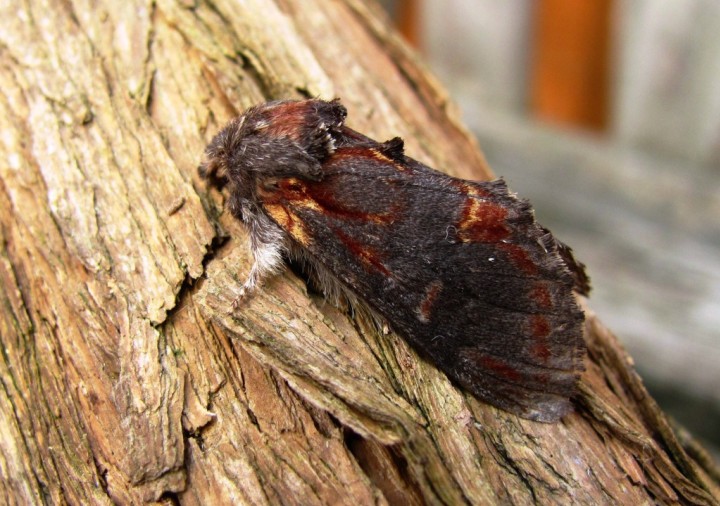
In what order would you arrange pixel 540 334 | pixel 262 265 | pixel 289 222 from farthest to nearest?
pixel 289 222 → pixel 262 265 → pixel 540 334

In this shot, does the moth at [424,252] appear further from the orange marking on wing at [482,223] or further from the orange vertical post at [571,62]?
the orange vertical post at [571,62]

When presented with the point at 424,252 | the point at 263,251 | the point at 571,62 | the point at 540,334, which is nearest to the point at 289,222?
the point at 263,251

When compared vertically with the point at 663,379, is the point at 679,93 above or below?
above

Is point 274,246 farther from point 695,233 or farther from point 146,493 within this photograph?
point 695,233

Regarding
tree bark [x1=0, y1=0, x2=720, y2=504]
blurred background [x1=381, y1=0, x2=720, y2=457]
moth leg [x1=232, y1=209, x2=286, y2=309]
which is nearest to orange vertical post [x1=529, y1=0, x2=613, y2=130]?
blurred background [x1=381, y1=0, x2=720, y2=457]

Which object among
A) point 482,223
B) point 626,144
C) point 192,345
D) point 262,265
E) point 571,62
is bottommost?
point 192,345

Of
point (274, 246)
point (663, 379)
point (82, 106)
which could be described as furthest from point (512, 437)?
point (663, 379)

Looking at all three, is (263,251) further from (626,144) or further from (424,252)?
(626,144)
